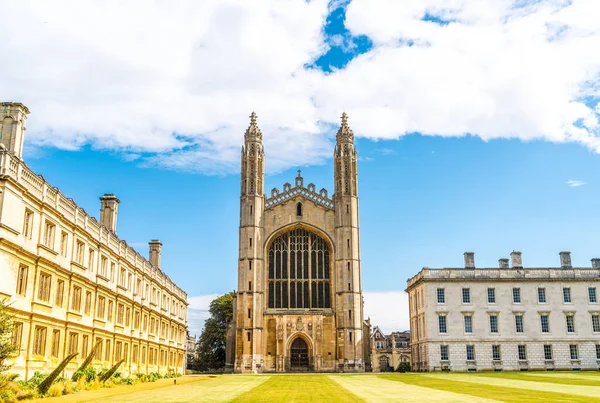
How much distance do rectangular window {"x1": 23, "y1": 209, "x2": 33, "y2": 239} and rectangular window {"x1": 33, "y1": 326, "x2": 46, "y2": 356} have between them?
12.1ft

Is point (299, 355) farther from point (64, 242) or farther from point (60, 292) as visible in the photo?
point (64, 242)

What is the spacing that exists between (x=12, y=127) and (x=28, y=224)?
427 cm

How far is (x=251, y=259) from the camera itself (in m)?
63.5

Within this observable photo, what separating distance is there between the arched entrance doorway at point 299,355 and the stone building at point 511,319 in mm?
12094

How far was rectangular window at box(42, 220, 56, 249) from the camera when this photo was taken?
24.6m

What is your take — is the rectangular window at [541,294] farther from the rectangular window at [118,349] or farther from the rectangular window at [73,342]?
the rectangular window at [73,342]

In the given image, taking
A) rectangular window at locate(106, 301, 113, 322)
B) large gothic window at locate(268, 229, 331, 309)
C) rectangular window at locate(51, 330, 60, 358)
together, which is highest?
large gothic window at locate(268, 229, 331, 309)

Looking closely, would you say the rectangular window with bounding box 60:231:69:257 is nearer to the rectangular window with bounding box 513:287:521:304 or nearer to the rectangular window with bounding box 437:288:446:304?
the rectangular window with bounding box 437:288:446:304

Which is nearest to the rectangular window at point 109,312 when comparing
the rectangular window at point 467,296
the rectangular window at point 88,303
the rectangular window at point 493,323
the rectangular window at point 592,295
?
the rectangular window at point 88,303

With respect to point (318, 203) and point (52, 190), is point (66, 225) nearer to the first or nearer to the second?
point (52, 190)

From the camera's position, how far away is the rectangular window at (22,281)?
2188 centimetres

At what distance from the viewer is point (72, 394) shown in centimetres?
2150

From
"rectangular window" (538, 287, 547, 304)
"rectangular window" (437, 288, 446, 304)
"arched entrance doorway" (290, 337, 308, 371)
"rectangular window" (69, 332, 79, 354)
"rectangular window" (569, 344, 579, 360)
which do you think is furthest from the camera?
"arched entrance doorway" (290, 337, 308, 371)

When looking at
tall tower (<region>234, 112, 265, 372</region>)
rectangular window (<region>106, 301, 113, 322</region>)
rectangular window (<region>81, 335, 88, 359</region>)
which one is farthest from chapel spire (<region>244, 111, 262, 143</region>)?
rectangular window (<region>81, 335, 88, 359</region>)
